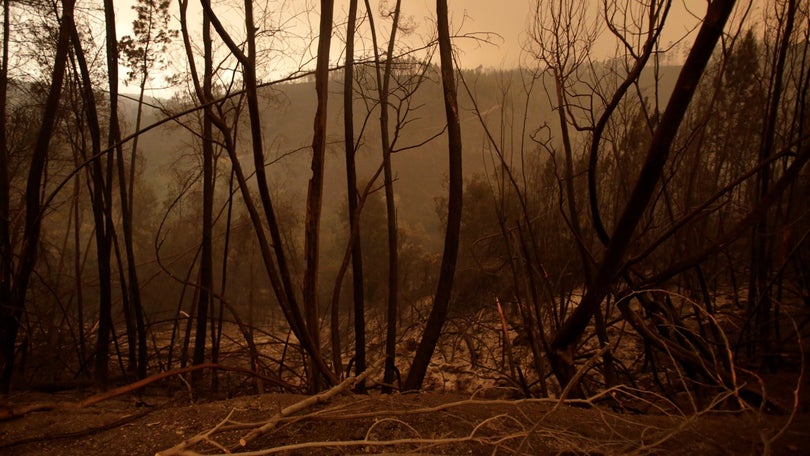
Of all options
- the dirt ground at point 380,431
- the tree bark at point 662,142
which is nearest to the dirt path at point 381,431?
the dirt ground at point 380,431

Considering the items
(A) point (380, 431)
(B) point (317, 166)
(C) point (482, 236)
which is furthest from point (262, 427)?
(C) point (482, 236)

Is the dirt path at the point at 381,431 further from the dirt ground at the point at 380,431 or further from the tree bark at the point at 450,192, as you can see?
the tree bark at the point at 450,192

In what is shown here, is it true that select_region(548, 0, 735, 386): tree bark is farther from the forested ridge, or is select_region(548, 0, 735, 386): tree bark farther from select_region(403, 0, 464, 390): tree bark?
select_region(403, 0, 464, 390): tree bark

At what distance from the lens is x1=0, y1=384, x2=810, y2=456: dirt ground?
105 centimetres

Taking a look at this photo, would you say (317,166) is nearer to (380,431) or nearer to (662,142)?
(380,431)

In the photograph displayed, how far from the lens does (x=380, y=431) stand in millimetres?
1164

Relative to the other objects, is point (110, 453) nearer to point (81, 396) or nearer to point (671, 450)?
point (671, 450)

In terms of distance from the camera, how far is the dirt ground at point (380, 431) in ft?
3.46

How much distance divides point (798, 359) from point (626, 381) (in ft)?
3.75

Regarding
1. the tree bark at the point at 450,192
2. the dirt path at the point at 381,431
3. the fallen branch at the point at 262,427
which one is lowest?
the dirt path at the point at 381,431

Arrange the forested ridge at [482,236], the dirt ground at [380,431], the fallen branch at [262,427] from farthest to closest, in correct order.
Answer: the forested ridge at [482,236]
the dirt ground at [380,431]
the fallen branch at [262,427]

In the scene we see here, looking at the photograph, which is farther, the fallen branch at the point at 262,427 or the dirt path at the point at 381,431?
the dirt path at the point at 381,431

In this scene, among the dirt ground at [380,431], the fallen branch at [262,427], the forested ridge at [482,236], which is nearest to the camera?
the fallen branch at [262,427]

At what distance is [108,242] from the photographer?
2936 mm
